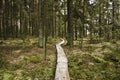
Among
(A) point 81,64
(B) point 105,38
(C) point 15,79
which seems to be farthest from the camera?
(B) point 105,38

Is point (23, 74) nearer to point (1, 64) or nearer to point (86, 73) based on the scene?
point (1, 64)

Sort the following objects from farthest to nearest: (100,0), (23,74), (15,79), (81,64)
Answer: (100,0), (81,64), (23,74), (15,79)

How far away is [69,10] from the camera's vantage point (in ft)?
69.5

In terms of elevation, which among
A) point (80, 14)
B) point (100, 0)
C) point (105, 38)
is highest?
point (100, 0)

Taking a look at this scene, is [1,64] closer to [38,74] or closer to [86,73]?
[38,74]

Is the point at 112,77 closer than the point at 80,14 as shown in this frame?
Yes

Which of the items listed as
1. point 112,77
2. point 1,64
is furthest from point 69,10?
Result: point 112,77

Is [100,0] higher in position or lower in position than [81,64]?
higher

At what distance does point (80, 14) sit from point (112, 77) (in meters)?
14.6

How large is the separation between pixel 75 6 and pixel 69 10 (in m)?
1.51

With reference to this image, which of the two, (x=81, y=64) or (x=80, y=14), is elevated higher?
(x=80, y=14)

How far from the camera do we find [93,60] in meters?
12.3

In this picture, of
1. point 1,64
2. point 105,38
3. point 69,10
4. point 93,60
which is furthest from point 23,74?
point 105,38

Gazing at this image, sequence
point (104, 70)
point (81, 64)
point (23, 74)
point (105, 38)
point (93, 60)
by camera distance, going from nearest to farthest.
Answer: point (23, 74), point (104, 70), point (81, 64), point (93, 60), point (105, 38)
